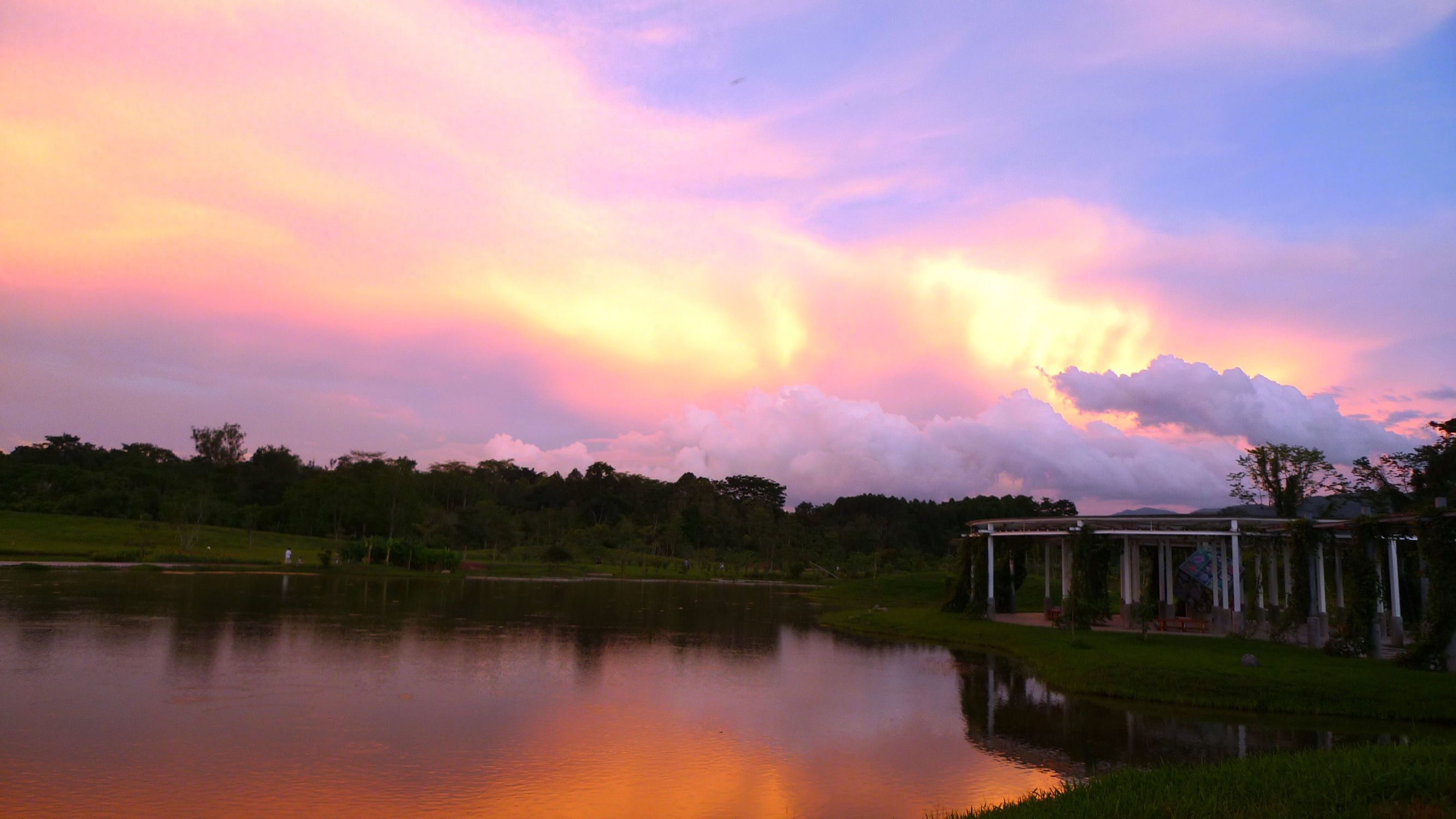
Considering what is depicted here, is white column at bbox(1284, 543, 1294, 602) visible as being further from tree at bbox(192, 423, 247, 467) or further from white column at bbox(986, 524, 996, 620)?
tree at bbox(192, 423, 247, 467)

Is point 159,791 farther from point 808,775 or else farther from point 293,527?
point 293,527

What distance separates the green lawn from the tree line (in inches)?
119

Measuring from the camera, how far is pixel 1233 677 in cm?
2166

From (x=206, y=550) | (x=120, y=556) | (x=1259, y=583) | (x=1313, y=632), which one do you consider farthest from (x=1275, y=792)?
(x=206, y=550)

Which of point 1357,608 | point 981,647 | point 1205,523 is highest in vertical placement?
point 1205,523

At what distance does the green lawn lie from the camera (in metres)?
62.7

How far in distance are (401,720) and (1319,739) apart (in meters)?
17.7

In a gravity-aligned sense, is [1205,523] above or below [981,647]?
above

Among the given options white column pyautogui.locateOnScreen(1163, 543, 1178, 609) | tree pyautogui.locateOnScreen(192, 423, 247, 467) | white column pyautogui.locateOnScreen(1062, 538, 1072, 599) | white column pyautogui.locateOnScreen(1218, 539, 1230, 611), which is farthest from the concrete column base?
tree pyautogui.locateOnScreen(192, 423, 247, 467)

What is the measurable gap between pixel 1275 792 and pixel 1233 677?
1228 centimetres

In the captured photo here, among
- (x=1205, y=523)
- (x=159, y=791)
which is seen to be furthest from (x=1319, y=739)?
(x=159, y=791)

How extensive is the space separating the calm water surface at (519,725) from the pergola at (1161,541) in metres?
6.98

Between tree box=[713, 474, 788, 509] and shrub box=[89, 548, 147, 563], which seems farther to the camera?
tree box=[713, 474, 788, 509]

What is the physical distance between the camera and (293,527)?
94438mm
